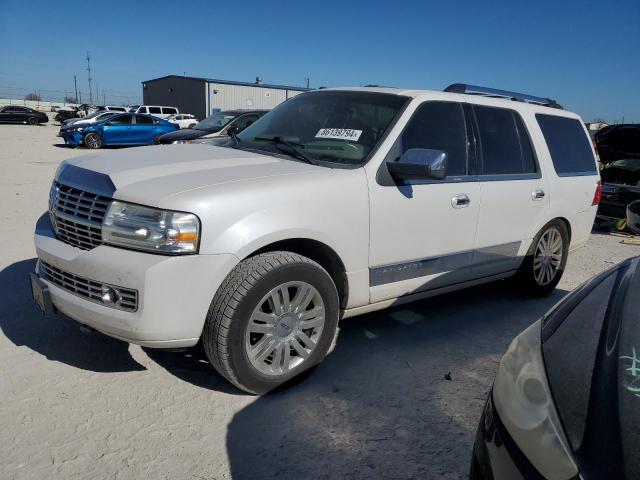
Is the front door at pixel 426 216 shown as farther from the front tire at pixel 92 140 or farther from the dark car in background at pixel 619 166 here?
the front tire at pixel 92 140

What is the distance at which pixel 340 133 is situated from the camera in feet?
11.6

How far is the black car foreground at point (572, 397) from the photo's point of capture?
1269mm

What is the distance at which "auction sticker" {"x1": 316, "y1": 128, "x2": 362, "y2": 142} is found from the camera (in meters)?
3.46

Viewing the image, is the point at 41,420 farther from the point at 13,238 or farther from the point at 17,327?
the point at 13,238

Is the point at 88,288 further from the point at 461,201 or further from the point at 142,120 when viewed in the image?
the point at 142,120

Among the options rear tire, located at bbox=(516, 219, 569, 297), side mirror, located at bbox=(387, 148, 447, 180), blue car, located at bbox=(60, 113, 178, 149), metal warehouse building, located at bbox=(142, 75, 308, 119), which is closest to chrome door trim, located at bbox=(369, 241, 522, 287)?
rear tire, located at bbox=(516, 219, 569, 297)

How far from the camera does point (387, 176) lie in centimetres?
327

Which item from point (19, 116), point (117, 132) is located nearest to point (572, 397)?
point (117, 132)

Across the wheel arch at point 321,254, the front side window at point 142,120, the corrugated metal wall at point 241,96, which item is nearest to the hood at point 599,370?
the wheel arch at point 321,254

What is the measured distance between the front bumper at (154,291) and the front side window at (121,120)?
2019 centimetres

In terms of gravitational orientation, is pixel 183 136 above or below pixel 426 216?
above

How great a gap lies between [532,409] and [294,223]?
1.64 meters

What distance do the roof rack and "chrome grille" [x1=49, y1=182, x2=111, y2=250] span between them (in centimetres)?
290

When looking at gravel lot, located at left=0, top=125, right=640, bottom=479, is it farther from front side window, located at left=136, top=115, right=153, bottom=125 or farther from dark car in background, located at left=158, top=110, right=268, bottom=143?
front side window, located at left=136, top=115, right=153, bottom=125
